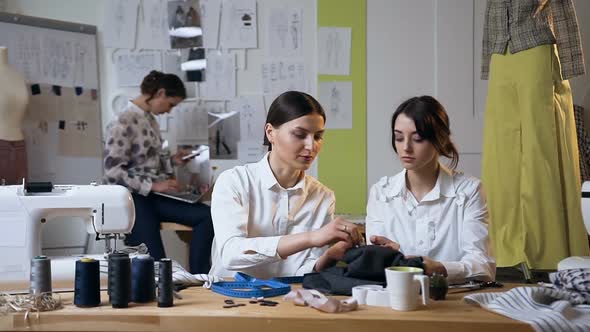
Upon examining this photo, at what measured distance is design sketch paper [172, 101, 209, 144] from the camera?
468 centimetres

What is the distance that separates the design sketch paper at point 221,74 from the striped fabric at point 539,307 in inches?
126

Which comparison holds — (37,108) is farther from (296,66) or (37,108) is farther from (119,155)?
(296,66)

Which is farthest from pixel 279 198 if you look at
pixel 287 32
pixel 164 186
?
pixel 287 32

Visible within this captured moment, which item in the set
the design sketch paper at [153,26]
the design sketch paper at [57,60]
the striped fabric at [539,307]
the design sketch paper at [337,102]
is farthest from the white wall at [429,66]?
the striped fabric at [539,307]

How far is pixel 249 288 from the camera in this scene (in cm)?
179

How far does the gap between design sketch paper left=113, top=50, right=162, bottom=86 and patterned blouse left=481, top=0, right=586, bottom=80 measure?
2.18m

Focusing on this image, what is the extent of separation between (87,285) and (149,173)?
258 centimetres

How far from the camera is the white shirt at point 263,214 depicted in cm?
228

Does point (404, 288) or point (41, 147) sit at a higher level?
point (41, 147)

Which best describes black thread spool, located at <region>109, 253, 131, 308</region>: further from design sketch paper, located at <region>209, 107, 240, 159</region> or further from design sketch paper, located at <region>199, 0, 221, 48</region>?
design sketch paper, located at <region>199, 0, 221, 48</region>

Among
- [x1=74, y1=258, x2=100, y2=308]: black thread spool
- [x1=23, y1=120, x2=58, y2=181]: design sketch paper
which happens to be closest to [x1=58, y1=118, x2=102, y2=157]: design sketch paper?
[x1=23, y1=120, x2=58, y2=181]: design sketch paper

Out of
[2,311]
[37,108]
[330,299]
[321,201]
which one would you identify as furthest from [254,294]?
[37,108]

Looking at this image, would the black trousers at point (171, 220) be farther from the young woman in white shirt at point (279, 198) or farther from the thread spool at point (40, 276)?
the thread spool at point (40, 276)

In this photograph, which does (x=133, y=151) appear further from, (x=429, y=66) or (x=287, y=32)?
(x=429, y=66)
